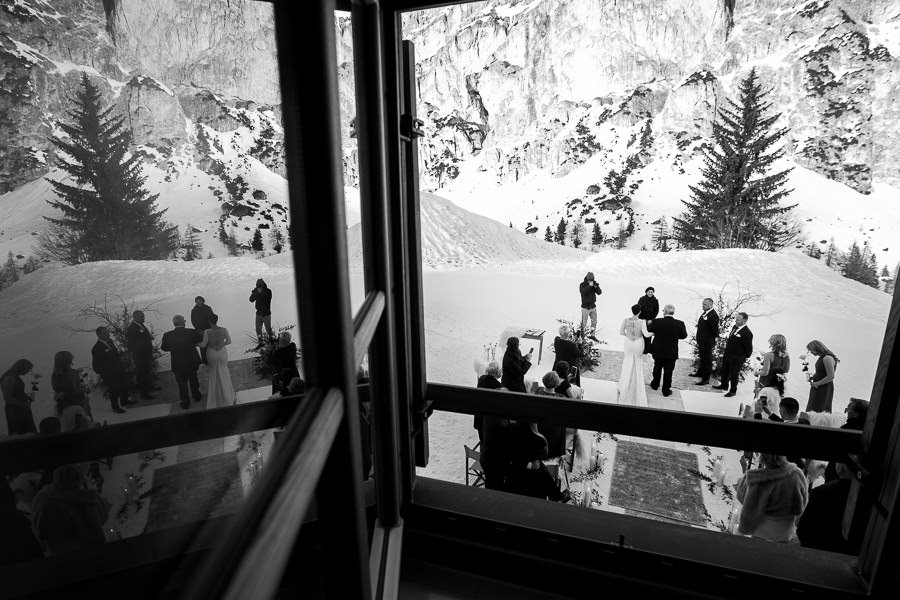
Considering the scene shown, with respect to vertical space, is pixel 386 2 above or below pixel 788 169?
above

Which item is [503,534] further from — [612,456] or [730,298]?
[730,298]

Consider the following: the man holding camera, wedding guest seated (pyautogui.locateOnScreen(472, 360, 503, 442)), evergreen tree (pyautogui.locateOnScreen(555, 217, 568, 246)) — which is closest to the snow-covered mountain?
evergreen tree (pyautogui.locateOnScreen(555, 217, 568, 246))

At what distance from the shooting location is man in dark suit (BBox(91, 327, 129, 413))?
18cm

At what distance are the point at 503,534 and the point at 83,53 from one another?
5.34ft

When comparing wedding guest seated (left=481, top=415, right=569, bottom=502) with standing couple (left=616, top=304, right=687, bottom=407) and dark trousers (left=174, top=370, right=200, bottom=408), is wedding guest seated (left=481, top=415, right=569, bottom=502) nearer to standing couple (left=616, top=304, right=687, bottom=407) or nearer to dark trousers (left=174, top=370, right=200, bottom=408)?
standing couple (left=616, top=304, right=687, bottom=407)

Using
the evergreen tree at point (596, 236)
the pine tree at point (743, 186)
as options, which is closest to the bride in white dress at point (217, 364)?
the pine tree at point (743, 186)

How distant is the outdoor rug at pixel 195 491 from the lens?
22 cm

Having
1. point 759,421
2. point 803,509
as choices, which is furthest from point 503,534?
point 803,509

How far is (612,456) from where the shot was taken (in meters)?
3.38

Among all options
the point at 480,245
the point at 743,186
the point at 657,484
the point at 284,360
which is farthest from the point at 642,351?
the point at 284,360

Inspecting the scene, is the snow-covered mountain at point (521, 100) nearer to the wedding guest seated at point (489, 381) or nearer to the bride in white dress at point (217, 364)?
the bride in white dress at point (217, 364)

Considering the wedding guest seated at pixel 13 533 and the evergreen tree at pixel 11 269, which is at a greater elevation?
the evergreen tree at pixel 11 269

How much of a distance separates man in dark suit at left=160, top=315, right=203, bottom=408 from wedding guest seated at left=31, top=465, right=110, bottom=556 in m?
0.05

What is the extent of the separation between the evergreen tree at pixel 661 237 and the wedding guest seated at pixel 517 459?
2.70 m
